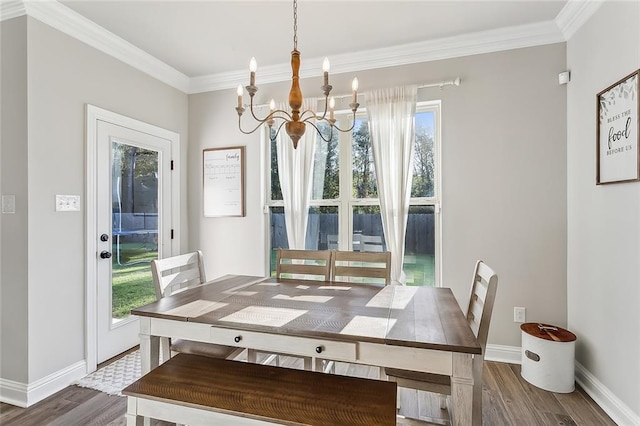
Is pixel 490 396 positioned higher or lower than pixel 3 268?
lower

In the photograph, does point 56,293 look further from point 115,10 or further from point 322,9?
point 322,9

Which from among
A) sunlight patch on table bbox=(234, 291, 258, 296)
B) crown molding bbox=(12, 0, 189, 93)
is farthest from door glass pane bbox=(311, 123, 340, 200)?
crown molding bbox=(12, 0, 189, 93)

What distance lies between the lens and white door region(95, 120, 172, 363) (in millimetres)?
2644

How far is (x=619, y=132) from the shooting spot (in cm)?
194

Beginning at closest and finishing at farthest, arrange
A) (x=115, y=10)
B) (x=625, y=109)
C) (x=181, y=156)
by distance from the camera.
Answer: (x=625, y=109) → (x=115, y=10) → (x=181, y=156)

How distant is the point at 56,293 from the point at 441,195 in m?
3.02

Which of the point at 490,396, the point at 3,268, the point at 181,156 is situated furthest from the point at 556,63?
the point at 3,268

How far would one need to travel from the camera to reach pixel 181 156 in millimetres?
3516

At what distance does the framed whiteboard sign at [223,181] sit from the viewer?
3.42 metres

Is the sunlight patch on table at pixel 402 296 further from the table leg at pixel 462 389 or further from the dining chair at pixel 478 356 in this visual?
the table leg at pixel 462 389

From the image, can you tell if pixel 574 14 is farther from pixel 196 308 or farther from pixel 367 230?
pixel 196 308

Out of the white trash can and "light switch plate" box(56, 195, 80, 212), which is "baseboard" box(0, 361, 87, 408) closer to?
"light switch plate" box(56, 195, 80, 212)

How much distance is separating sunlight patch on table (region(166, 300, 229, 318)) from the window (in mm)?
1644

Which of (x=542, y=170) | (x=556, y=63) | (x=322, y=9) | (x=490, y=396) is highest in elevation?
(x=322, y=9)
